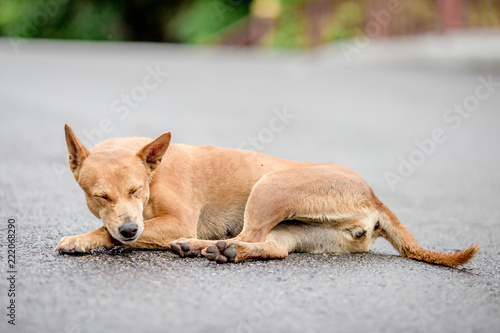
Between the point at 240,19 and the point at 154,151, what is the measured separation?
29248mm

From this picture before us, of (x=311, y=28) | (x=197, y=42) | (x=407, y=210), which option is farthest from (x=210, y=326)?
(x=197, y=42)

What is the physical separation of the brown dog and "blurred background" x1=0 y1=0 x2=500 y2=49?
502 inches

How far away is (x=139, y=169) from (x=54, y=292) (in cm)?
119

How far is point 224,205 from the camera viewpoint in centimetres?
458

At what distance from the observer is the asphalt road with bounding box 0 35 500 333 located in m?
3.09

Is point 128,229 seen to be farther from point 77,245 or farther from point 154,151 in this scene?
point 154,151

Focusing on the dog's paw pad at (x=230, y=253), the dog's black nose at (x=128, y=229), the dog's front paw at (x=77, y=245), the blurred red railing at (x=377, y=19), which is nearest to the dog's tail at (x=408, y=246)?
the dog's paw pad at (x=230, y=253)

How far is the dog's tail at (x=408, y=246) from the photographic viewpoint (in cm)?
418

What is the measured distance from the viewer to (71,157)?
Result: 4.06m

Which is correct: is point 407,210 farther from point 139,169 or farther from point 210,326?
point 210,326

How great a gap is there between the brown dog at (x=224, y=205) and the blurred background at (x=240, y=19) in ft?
41.9

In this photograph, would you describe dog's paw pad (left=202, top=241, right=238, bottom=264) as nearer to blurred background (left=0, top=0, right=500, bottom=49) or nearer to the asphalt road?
the asphalt road

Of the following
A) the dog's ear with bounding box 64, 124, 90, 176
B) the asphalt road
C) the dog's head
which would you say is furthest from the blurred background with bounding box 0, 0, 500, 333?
the dog's ear with bounding box 64, 124, 90, 176

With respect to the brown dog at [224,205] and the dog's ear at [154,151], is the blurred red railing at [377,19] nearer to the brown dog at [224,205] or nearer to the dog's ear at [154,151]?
the brown dog at [224,205]
